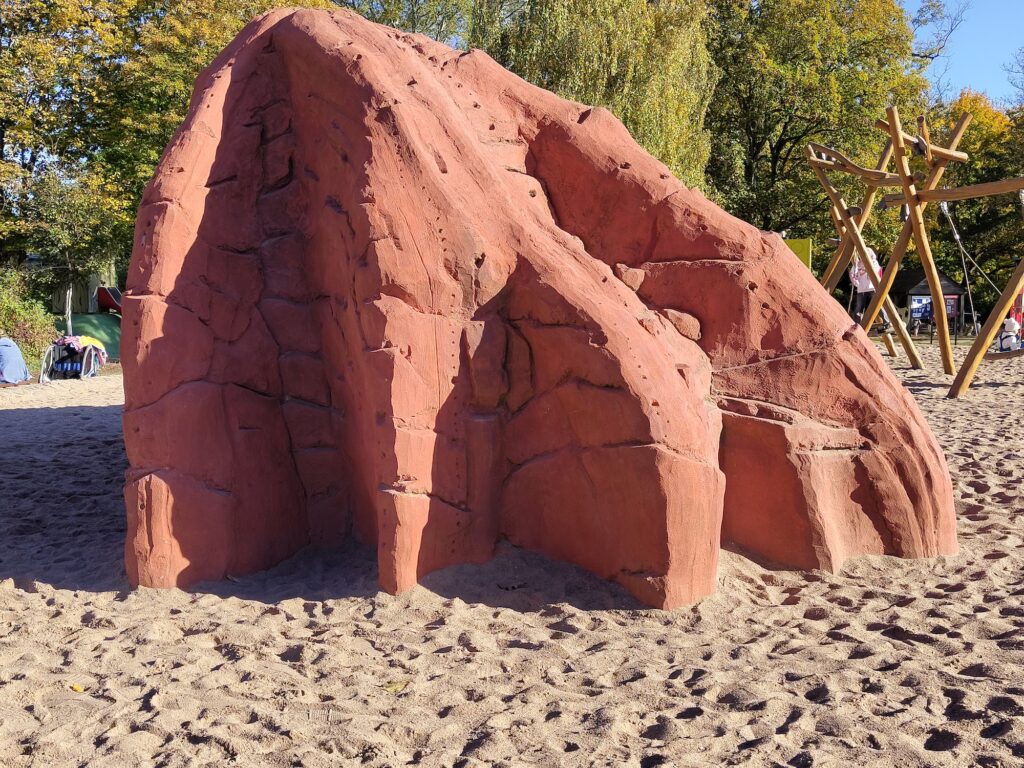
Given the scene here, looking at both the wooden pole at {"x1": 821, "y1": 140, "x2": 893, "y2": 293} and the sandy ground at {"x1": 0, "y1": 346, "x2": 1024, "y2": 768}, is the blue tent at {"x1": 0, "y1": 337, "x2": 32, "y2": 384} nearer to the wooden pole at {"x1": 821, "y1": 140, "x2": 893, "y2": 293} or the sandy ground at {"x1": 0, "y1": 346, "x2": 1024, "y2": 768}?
the sandy ground at {"x1": 0, "y1": 346, "x2": 1024, "y2": 768}

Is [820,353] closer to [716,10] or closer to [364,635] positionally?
[364,635]

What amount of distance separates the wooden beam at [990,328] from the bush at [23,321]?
56.5ft

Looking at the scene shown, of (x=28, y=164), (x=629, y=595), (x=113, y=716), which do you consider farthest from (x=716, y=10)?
(x=113, y=716)

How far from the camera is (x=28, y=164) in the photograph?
21.5 m

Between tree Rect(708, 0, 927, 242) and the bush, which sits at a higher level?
tree Rect(708, 0, 927, 242)

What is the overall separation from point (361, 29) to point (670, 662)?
3.90 meters

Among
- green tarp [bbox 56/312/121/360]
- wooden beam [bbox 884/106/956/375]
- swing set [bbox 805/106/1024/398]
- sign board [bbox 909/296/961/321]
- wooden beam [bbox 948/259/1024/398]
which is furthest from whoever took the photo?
sign board [bbox 909/296/961/321]

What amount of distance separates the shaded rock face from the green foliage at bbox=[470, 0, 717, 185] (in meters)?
Answer: 12.1

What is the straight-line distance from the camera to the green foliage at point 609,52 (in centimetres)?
1683

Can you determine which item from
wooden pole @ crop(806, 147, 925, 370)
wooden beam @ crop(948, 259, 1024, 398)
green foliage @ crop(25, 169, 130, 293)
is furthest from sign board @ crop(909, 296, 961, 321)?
green foliage @ crop(25, 169, 130, 293)

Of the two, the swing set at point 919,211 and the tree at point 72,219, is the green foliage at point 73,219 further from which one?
the swing set at point 919,211

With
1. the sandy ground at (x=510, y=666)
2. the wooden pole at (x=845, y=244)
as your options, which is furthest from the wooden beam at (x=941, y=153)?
the sandy ground at (x=510, y=666)

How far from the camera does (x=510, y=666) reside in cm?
370

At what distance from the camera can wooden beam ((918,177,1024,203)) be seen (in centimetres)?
968
